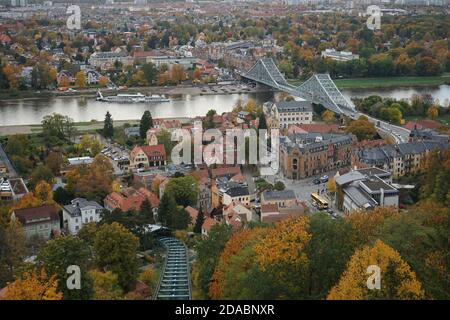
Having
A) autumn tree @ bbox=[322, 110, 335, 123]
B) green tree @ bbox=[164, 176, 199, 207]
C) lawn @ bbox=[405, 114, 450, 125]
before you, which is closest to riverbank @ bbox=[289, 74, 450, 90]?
lawn @ bbox=[405, 114, 450, 125]

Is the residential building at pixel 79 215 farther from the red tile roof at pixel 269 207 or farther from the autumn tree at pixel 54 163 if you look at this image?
the autumn tree at pixel 54 163

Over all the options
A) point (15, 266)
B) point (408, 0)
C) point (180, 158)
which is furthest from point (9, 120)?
point (408, 0)

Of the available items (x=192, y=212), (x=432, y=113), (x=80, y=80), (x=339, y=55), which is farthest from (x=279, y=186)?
(x=339, y=55)
